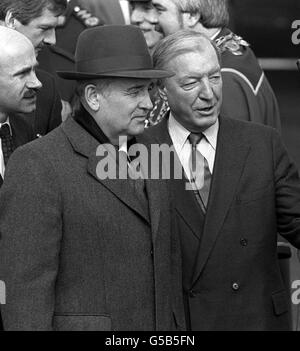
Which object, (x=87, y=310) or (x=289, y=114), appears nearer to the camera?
(x=87, y=310)

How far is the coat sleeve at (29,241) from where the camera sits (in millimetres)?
4770

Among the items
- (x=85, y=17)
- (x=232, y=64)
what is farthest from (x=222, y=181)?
(x=85, y=17)

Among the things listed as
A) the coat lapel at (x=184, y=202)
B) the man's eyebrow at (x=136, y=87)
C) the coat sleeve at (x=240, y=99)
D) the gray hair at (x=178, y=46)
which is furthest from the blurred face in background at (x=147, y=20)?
the man's eyebrow at (x=136, y=87)

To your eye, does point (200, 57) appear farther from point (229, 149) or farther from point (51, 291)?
point (51, 291)

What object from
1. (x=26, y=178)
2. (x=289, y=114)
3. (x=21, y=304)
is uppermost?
(x=26, y=178)

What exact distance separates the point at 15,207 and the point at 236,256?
3.20ft

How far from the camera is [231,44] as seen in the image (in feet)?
20.8

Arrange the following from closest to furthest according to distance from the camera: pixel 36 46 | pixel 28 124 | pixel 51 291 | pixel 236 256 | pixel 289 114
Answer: pixel 51 291 < pixel 236 256 < pixel 28 124 < pixel 36 46 < pixel 289 114

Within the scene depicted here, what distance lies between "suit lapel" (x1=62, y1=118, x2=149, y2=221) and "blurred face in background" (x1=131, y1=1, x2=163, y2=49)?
1953mm

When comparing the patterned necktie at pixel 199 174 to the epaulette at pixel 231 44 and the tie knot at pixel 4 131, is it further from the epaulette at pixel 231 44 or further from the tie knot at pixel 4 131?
the epaulette at pixel 231 44


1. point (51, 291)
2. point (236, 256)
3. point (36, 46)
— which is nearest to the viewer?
point (51, 291)

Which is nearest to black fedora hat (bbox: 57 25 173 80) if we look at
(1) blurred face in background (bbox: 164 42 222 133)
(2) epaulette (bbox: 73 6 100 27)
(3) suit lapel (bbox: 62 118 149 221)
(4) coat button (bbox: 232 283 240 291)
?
(3) suit lapel (bbox: 62 118 149 221)

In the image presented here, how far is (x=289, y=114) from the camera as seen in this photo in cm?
1972

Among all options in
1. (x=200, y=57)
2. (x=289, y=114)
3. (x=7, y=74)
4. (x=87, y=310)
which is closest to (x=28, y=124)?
(x=7, y=74)
